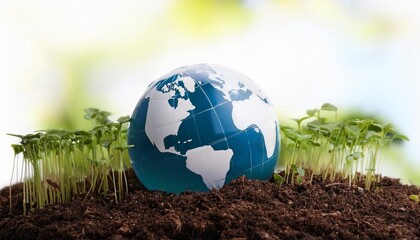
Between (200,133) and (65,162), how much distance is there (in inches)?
40.0

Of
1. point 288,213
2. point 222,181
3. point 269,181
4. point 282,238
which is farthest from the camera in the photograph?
point 269,181

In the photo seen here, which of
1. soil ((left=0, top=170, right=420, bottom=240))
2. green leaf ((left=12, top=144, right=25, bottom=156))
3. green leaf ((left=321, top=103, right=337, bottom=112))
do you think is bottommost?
soil ((left=0, top=170, right=420, bottom=240))

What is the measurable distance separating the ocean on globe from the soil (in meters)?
0.13

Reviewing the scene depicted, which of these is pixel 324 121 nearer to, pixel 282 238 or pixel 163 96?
pixel 163 96

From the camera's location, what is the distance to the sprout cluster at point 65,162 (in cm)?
366

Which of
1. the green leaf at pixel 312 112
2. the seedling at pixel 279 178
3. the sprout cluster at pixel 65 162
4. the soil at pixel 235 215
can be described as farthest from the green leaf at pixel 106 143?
the green leaf at pixel 312 112

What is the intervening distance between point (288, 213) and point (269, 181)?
2.44 feet

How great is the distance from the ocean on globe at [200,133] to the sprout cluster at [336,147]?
12.7 inches

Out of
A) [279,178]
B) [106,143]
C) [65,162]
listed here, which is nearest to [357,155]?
[279,178]

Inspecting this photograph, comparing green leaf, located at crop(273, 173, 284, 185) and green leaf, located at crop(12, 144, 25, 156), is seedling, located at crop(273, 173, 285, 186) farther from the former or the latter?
green leaf, located at crop(12, 144, 25, 156)

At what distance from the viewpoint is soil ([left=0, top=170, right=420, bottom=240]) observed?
302cm

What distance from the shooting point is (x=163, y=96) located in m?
3.69

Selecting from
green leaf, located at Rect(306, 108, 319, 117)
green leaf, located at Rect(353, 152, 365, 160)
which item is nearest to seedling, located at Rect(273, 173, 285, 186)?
green leaf, located at Rect(353, 152, 365, 160)

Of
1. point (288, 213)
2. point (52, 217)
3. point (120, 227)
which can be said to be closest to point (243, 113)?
point (288, 213)
